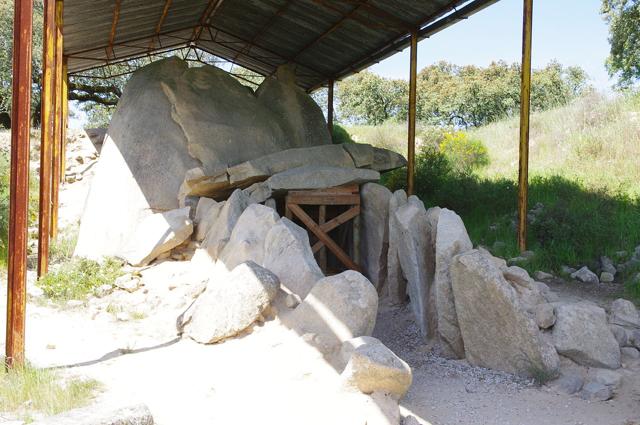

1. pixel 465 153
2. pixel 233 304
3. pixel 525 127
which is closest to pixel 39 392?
pixel 233 304

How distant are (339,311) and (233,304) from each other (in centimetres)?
108

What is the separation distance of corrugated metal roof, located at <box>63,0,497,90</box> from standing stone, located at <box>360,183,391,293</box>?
3490 mm

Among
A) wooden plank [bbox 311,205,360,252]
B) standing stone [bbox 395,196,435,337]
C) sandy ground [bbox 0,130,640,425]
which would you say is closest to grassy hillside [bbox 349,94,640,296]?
standing stone [bbox 395,196,435,337]

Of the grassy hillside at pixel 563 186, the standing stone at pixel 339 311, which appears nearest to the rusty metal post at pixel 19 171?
the standing stone at pixel 339 311

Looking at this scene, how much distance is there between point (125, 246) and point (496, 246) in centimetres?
584

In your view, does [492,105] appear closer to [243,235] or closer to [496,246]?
[496,246]

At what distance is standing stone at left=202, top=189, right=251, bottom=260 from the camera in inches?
354

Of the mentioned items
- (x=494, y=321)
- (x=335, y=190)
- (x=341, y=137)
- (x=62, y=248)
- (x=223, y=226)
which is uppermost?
(x=341, y=137)

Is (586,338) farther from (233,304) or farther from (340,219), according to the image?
(340,219)

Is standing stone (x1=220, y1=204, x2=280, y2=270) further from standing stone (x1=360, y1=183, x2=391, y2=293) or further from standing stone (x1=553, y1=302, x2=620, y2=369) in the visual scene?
standing stone (x1=553, y1=302, x2=620, y2=369)

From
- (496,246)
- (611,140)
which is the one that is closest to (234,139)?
(496,246)

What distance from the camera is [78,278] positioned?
8508 millimetres

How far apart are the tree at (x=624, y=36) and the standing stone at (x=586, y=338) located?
16.2 m

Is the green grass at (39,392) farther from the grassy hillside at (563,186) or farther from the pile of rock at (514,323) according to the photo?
the grassy hillside at (563,186)
